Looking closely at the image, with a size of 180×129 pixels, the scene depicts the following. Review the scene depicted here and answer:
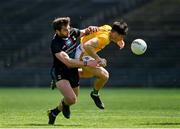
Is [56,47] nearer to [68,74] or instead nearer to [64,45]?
[64,45]

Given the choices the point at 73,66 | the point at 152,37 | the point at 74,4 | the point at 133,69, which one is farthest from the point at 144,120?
the point at 74,4

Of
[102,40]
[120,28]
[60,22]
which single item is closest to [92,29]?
[102,40]

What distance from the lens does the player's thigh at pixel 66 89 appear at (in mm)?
14562

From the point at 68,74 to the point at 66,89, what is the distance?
0.36 m

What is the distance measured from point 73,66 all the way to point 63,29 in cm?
72

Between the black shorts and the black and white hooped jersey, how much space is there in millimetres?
102

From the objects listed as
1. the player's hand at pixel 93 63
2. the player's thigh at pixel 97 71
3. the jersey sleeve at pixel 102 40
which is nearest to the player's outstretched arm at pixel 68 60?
the player's hand at pixel 93 63

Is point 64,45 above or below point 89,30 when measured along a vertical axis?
below

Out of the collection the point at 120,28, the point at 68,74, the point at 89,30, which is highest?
the point at 120,28

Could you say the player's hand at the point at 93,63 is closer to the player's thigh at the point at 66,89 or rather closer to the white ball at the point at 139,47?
the player's thigh at the point at 66,89

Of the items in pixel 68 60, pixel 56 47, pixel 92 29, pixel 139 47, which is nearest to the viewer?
pixel 68 60

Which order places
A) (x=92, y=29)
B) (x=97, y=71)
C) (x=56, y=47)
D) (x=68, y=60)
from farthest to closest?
(x=97, y=71)
(x=92, y=29)
(x=56, y=47)
(x=68, y=60)

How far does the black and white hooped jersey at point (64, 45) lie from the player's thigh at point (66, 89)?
0.32 meters

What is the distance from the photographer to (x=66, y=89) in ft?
47.9
